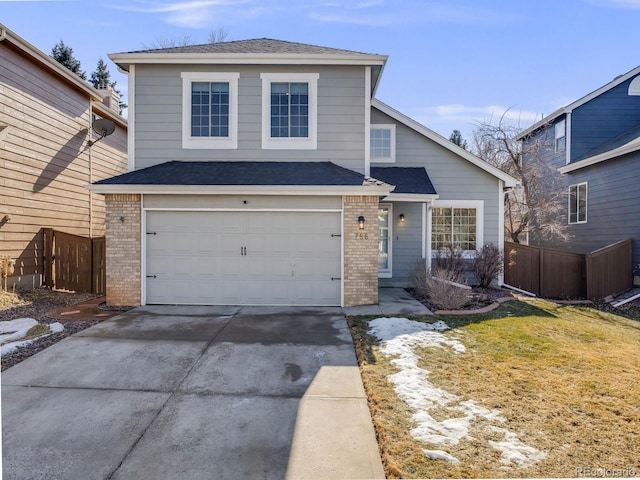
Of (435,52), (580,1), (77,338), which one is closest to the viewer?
(580,1)

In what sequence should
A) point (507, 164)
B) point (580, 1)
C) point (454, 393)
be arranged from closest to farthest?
1. point (454, 393)
2. point (580, 1)
3. point (507, 164)

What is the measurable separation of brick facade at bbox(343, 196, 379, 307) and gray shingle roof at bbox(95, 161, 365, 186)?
55cm

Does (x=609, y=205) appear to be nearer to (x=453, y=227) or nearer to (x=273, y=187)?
(x=453, y=227)

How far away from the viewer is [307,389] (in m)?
4.33

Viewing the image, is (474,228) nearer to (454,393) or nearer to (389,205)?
(389,205)

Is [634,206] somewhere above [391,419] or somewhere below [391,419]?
above

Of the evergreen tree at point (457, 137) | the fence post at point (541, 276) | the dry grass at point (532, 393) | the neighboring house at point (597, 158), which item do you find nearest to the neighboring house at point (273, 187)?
the fence post at point (541, 276)

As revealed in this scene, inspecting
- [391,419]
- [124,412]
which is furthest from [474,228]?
[124,412]

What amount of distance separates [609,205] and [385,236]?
308 inches

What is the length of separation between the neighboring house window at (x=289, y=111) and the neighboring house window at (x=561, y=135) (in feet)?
37.3

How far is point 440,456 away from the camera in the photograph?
3021 millimetres

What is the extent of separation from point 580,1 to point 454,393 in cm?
489

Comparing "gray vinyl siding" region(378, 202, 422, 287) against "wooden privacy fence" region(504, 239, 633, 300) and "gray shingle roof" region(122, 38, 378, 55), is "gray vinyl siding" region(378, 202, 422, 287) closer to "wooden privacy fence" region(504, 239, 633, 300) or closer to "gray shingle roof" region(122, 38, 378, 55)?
A: "wooden privacy fence" region(504, 239, 633, 300)

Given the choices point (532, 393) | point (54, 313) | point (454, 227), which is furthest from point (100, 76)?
point (532, 393)
